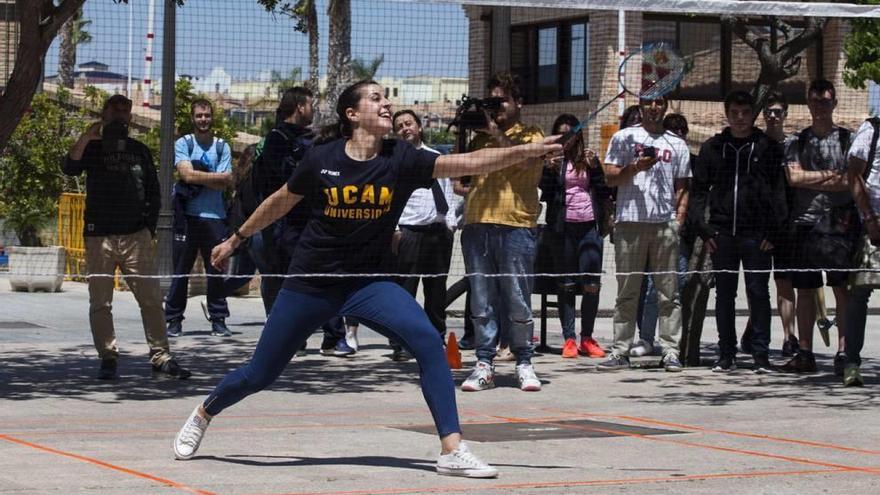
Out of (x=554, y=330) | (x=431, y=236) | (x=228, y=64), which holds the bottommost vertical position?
(x=554, y=330)

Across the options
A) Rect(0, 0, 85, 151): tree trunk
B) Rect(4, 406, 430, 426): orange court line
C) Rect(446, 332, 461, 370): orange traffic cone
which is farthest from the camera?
Rect(446, 332, 461, 370): orange traffic cone

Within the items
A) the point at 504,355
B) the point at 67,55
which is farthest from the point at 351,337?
the point at 67,55

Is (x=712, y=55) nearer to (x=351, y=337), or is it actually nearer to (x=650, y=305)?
(x=650, y=305)

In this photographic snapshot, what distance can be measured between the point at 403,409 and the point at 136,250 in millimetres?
2318

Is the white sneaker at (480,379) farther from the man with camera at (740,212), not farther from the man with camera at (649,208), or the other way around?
the man with camera at (740,212)

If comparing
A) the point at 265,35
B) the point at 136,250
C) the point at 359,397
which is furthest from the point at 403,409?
the point at 265,35

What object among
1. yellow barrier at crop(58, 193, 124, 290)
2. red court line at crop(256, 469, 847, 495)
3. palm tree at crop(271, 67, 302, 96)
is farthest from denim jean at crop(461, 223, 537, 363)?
yellow barrier at crop(58, 193, 124, 290)

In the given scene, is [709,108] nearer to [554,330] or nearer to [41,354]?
[554,330]

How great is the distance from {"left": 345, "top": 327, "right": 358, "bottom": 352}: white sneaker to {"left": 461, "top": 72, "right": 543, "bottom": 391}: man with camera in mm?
2295

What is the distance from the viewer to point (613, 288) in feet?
69.9

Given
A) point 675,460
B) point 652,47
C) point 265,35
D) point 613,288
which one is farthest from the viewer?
point 613,288

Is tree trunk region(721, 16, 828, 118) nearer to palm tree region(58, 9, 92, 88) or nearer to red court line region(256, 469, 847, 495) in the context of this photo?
palm tree region(58, 9, 92, 88)

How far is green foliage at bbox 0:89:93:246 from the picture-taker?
72.0 ft

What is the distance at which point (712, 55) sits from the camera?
1193 inches
